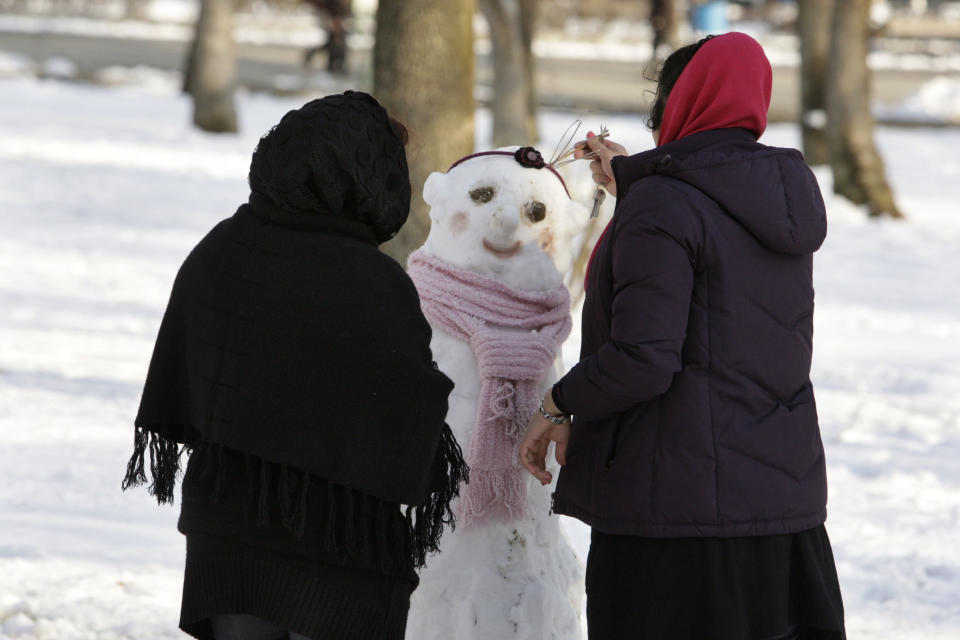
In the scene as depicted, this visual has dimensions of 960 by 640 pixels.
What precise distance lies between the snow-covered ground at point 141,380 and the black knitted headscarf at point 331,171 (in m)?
1.49

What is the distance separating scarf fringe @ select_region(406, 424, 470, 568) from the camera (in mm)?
2475

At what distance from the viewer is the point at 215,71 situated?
1483cm

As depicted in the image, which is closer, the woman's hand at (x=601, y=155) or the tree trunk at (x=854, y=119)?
→ the woman's hand at (x=601, y=155)

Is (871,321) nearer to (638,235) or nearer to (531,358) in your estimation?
(531,358)

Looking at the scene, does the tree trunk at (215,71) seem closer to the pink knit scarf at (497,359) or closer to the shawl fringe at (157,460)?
the pink knit scarf at (497,359)

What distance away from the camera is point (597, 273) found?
2.54m

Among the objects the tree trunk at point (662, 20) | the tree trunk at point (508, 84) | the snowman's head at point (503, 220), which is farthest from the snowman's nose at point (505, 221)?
the tree trunk at point (662, 20)

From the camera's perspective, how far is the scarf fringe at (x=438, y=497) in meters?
2.47

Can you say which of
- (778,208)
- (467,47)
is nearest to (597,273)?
(778,208)

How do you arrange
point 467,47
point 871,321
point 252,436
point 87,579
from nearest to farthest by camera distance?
point 252,436 → point 87,579 → point 467,47 → point 871,321

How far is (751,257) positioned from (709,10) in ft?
76.1

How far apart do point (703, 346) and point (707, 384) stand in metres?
0.07

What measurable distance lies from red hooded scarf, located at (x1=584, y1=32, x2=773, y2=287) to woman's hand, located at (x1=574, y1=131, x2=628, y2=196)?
375mm

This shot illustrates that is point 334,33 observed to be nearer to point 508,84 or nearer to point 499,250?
point 508,84
